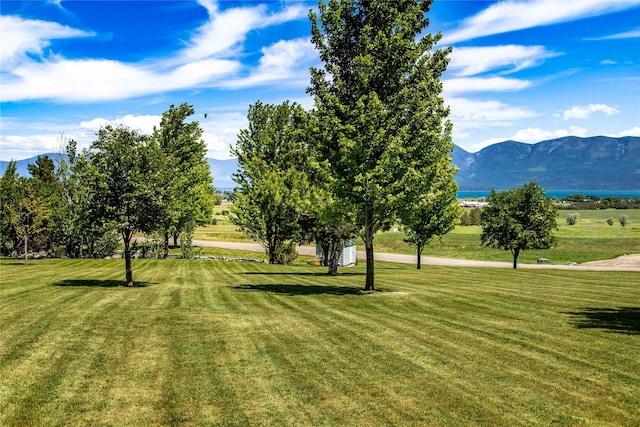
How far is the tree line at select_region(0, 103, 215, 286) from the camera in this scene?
91.5 ft

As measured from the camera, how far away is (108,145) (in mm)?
27484

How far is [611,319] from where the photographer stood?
58.5ft

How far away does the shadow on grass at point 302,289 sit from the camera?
26.1 meters

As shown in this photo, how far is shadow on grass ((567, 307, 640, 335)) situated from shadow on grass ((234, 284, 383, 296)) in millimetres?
10421

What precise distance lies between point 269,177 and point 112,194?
21.9 m

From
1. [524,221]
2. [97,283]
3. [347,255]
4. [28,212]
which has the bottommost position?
[347,255]

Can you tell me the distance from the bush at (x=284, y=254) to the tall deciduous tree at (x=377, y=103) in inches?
1259

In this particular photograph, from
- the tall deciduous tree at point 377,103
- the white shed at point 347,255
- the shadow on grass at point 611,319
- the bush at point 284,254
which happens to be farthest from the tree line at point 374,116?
the bush at point 284,254

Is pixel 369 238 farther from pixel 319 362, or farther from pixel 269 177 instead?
pixel 269 177

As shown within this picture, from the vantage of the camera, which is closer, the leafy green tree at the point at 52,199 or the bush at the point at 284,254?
the bush at the point at 284,254

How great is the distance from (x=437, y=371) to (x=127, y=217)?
22.1 metres

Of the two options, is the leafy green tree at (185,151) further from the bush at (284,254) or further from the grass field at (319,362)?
the grass field at (319,362)

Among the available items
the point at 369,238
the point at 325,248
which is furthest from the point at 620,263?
the point at 369,238

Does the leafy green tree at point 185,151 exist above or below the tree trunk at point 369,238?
above
